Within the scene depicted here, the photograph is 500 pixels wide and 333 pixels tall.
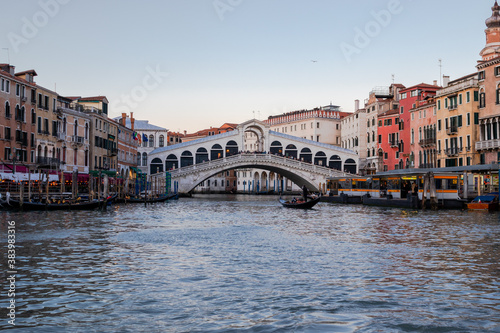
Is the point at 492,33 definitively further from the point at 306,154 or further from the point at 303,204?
the point at 306,154

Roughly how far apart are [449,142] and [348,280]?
3841 centimetres

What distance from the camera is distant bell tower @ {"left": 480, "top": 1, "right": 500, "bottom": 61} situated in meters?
48.9

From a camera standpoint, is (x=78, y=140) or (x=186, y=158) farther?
(x=186, y=158)

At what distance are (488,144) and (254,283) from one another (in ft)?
111

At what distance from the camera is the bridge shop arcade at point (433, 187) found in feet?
117

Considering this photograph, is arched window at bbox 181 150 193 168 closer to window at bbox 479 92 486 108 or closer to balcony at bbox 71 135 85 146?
balcony at bbox 71 135 85 146

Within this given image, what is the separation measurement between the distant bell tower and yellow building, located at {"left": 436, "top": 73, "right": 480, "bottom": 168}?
590cm

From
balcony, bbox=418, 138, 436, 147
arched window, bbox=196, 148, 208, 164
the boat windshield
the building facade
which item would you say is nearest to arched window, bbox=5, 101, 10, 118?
the boat windshield

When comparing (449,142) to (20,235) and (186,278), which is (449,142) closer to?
(20,235)

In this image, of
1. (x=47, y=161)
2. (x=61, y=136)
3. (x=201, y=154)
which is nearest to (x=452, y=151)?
(x=61, y=136)

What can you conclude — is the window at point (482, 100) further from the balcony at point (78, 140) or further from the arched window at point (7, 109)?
the arched window at point (7, 109)

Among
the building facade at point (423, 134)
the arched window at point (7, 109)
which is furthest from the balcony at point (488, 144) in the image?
the arched window at point (7, 109)

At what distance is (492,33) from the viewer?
49.3 metres

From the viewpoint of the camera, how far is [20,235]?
17.2 metres
